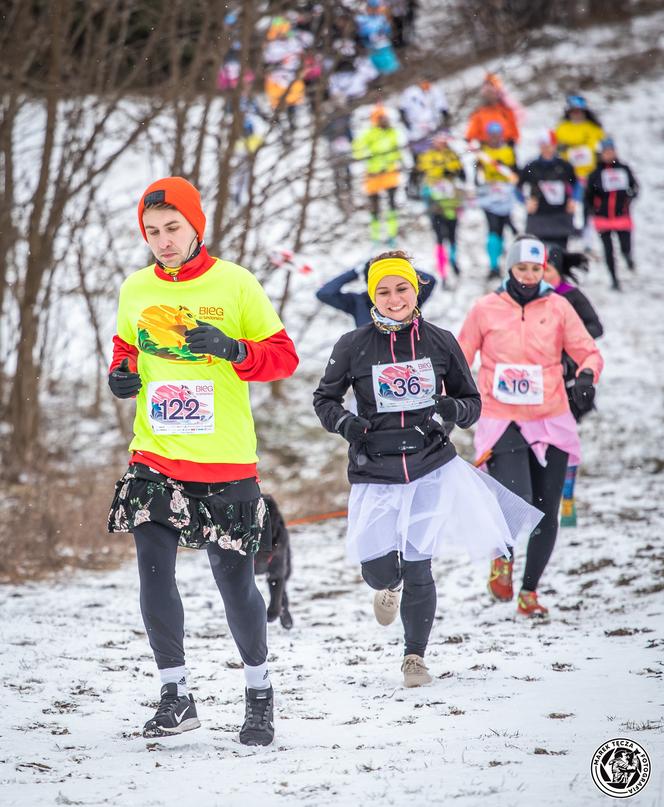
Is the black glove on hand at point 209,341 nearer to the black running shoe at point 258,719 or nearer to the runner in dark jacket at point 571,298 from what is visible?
the black running shoe at point 258,719

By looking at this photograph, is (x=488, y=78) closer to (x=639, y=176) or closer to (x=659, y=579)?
(x=659, y=579)

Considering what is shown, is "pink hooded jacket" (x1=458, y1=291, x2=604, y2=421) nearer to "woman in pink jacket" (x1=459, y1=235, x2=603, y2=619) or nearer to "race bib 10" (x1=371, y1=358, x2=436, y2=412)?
"woman in pink jacket" (x1=459, y1=235, x2=603, y2=619)

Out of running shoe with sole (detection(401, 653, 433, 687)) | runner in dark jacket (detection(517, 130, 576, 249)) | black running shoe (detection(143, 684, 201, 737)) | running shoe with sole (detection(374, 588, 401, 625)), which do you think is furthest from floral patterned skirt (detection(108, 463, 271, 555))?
runner in dark jacket (detection(517, 130, 576, 249))

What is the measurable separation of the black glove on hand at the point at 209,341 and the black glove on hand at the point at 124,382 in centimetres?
29

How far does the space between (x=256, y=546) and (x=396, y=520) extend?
91 cm

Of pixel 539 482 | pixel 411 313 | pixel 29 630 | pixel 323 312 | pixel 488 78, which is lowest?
pixel 29 630

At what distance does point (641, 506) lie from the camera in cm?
876

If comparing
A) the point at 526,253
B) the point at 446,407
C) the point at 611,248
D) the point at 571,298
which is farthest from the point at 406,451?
the point at 611,248

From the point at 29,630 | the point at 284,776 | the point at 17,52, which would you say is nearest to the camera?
the point at 284,776

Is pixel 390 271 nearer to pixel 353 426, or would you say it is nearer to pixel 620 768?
pixel 353 426

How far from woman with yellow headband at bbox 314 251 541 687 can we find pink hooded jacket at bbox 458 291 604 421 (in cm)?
131

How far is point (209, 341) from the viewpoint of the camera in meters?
3.76

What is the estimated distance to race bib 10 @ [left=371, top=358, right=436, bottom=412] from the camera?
4742 mm

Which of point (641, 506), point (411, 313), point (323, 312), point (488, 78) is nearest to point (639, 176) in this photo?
point (323, 312)
